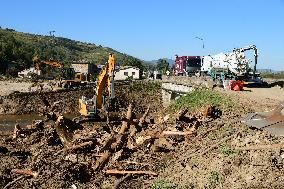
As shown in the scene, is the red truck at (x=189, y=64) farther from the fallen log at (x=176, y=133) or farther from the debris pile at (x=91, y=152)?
the fallen log at (x=176, y=133)

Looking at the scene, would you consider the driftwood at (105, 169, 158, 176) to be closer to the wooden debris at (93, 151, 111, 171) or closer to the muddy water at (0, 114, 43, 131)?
the wooden debris at (93, 151, 111, 171)

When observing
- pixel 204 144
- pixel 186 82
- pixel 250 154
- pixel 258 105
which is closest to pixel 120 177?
pixel 204 144

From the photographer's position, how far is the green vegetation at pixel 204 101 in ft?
74.8

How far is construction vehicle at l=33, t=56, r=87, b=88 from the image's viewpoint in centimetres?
6156

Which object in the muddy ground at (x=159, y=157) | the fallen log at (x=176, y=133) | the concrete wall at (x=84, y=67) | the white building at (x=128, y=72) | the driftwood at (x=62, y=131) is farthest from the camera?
the concrete wall at (x=84, y=67)

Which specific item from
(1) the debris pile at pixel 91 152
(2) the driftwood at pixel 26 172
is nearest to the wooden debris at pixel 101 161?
(1) the debris pile at pixel 91 152

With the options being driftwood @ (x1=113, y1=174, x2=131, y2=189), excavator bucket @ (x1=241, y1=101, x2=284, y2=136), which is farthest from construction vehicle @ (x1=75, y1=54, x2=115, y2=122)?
driftwood @ (x1=113, y1=174, x2=131, y2=189)

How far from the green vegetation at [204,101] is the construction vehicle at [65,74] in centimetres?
3475

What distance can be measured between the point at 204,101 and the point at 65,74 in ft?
195

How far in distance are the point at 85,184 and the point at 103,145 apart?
2.15 m

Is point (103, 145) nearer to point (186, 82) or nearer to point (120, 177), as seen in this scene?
point (120, 177)

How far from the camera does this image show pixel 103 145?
1689cm

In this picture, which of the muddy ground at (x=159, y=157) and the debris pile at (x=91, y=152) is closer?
the muddy ground at (x=159, y=157)

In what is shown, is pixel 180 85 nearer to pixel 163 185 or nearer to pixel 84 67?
pixel 163 185
